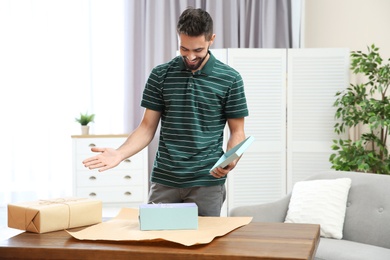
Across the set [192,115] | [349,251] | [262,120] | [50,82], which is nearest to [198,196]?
[192,115]

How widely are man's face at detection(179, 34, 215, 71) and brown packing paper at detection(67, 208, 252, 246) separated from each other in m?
0.55

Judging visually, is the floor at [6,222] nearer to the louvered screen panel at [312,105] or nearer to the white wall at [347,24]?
the louvered screen panel at [312,105]

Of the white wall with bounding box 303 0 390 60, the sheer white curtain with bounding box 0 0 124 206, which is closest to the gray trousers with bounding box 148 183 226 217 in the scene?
the white wall with bounding box 303 0 390 60

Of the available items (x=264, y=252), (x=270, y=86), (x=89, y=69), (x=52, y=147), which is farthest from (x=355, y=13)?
(x=264, y=252)

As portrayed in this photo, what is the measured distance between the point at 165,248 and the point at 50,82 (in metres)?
4.58

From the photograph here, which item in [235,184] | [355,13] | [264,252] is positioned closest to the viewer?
[264,252]

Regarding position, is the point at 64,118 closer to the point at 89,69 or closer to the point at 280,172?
the point at 89,69

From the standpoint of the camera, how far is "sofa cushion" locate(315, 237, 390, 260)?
274 cm

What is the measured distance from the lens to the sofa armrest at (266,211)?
10.3 feet

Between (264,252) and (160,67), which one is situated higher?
(160,67)

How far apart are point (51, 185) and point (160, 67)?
3.92m

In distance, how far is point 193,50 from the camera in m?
2.19

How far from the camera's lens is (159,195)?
2.22 meters

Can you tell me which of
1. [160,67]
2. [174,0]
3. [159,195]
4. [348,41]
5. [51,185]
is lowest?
[51,185]
